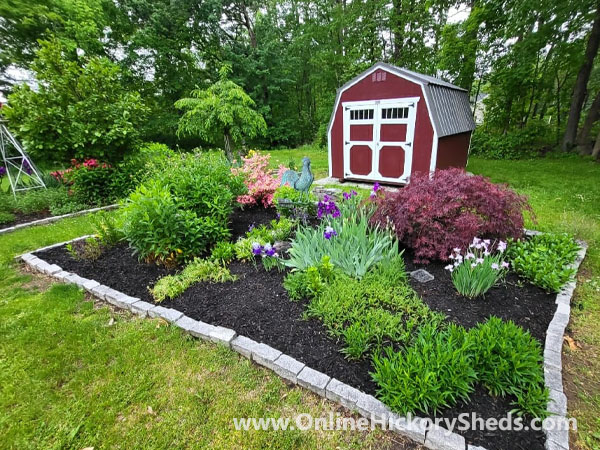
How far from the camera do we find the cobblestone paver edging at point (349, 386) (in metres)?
1.36

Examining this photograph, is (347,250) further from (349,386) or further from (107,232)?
(107,232)

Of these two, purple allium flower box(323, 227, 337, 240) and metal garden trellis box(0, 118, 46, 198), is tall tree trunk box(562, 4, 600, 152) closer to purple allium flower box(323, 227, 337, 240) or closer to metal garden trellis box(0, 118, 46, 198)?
purple allium flower box(323, 227, 337, 240)

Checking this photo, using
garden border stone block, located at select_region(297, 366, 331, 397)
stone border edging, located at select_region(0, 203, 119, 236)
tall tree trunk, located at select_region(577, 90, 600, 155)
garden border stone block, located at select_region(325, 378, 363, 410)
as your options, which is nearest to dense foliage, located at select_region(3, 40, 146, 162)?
stone border edging, located at select_region(0, 203, 119, 236)

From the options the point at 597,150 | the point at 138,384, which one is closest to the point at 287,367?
the point at 138,384

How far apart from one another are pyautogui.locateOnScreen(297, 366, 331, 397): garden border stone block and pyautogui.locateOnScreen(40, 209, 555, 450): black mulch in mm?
62

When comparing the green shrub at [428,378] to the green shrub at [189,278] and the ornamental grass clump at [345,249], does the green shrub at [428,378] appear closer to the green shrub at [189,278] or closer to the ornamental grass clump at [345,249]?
the ornamental grass clump at [345,249]

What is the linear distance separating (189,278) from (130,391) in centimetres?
115

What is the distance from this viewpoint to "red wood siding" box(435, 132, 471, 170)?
6102 millimetres

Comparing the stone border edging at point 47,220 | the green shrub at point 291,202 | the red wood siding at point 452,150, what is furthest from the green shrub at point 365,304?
the stone border edging at point 47,220

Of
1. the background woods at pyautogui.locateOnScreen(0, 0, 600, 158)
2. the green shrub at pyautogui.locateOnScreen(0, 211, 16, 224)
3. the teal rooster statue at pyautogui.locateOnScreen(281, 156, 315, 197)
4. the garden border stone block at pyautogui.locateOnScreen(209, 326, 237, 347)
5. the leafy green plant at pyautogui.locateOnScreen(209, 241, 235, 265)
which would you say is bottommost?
the garden border stone block at pyautogui.locateOnScreen(209, 326, 237, 347)

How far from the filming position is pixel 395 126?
20.6 ft

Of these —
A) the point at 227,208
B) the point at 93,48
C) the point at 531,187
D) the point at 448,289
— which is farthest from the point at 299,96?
the point at 448,289

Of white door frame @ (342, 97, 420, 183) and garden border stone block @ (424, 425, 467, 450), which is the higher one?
white door frame @ (342, 97, 420, 183)

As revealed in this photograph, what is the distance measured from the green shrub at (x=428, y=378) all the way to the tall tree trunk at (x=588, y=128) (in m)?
11.3
